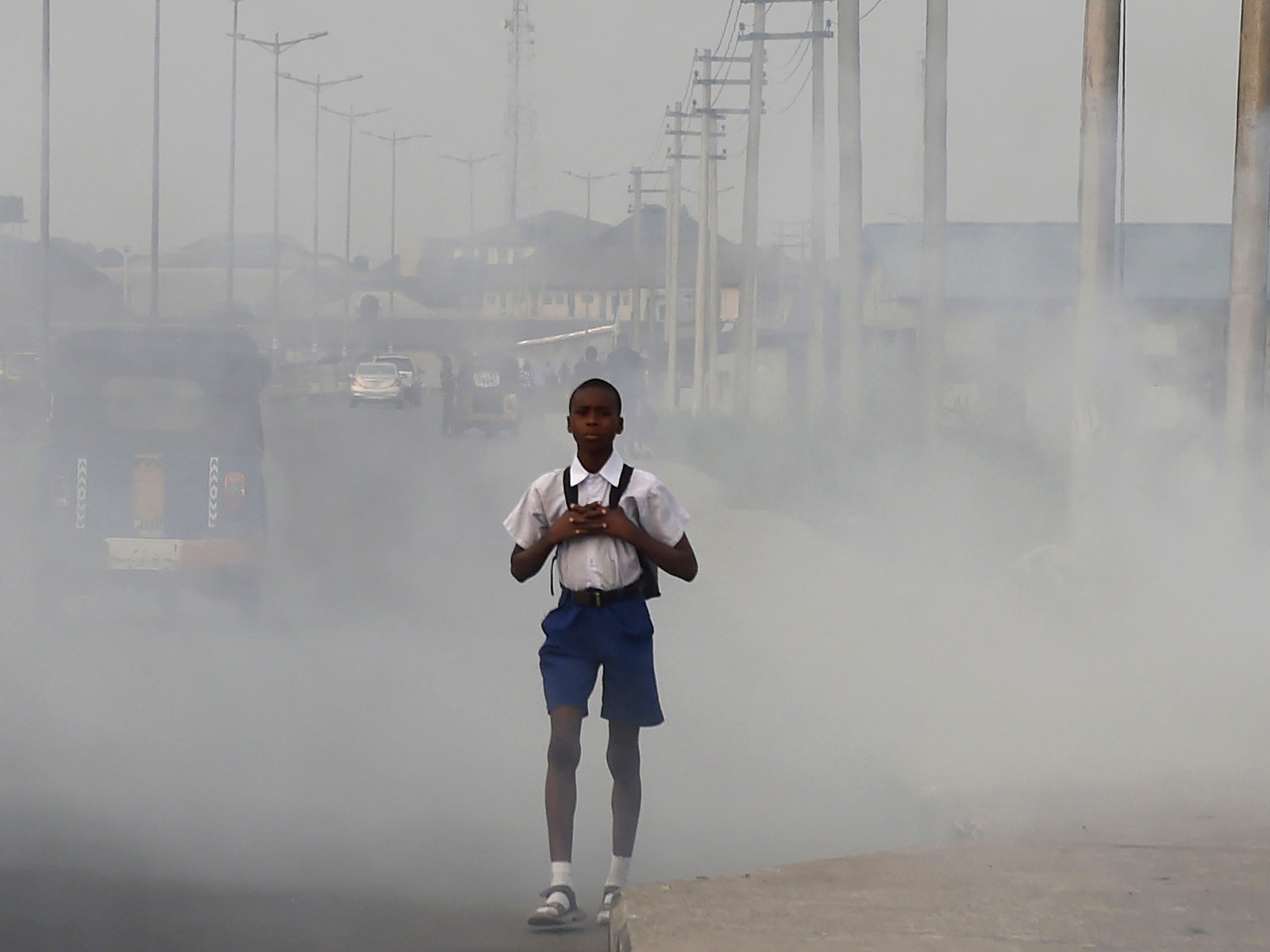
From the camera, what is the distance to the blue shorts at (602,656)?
6.02 metres

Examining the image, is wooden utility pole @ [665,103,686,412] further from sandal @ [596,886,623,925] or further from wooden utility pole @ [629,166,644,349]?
sandal @ [596,886,623,925]

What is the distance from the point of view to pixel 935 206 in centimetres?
1827

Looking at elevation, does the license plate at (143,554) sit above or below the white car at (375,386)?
below

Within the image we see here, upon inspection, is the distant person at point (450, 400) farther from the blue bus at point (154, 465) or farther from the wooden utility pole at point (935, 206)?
the blue bus at point (154, 465)

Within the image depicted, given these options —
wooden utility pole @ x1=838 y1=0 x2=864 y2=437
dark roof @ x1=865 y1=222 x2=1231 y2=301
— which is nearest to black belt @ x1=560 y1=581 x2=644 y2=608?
wooden utility pole @ x1=838 y1=0 x2=864 y2=437

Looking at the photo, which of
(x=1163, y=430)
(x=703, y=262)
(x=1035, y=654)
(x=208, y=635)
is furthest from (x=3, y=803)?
(x=703, y=262)

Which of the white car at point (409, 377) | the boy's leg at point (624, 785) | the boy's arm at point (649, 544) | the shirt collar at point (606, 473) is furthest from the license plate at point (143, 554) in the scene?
the white car at point (409, 377)

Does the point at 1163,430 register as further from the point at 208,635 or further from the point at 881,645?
the point at 208,635

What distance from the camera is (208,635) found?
12070mm

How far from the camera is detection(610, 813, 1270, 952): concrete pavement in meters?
5.21

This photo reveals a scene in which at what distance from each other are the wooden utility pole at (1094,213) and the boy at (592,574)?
7949 mm

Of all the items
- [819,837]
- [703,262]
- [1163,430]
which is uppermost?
[703,262]

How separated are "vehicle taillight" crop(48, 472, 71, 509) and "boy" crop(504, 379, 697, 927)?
6.70 metres

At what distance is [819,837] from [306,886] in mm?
1820
